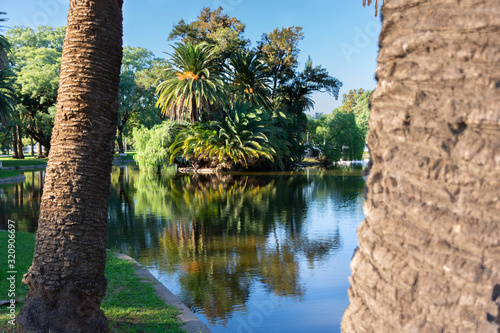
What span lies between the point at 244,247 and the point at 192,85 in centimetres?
2634

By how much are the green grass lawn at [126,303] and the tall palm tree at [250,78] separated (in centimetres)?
3241

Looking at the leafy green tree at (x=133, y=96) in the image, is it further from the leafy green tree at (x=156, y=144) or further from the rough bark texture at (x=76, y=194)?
the rough bark texture at (x=76, y=194)

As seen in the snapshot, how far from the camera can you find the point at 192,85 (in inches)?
1371

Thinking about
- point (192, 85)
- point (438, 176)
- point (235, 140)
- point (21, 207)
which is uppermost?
point (192, 85)

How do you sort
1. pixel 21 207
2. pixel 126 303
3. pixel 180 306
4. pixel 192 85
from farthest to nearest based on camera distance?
pixel 192 85, pixel 21 207, pixel 126 303, pixel 180 306

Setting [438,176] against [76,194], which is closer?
[438,176]

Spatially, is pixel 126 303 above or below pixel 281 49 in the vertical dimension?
below

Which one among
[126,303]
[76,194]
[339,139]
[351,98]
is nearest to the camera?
[76,194]

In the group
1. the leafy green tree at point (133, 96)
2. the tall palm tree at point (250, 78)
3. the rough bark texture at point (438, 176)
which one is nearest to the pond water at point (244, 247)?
the rough bark texture at point (438, 176)

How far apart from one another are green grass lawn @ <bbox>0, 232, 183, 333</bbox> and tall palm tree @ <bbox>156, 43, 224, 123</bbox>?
2724 cm

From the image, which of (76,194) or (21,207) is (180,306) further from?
(21,207)

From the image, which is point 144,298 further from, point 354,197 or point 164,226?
point 354,197

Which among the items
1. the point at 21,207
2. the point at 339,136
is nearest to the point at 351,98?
the point at 339,136

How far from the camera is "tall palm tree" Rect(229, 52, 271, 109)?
39406mm
